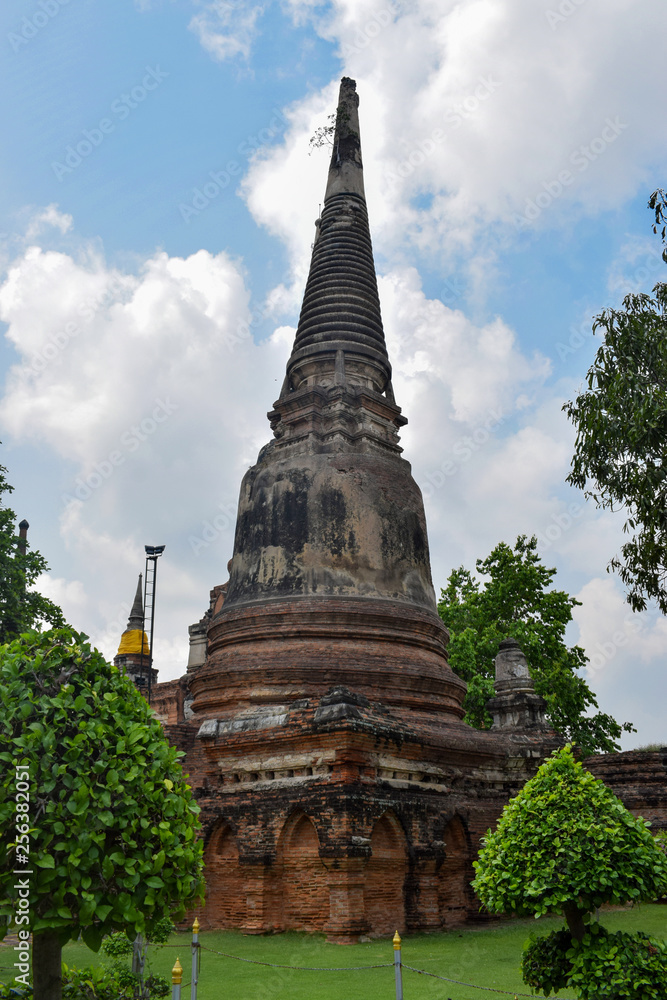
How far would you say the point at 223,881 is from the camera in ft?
41.3

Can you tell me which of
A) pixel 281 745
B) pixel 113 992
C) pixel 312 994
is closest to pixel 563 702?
pixel 281 745

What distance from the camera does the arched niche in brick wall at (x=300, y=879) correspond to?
11.2 metres

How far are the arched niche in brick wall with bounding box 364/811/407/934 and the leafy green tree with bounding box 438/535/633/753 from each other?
14.6 m

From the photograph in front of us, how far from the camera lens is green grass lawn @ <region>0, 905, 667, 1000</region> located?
8234mm

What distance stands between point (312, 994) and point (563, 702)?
20640 millimetres

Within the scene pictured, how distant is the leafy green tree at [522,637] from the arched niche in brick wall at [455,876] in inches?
505

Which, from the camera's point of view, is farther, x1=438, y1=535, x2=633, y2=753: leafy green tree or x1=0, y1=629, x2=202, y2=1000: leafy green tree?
x1=438, y1=535, x2=633, y2=753: leafy green tree

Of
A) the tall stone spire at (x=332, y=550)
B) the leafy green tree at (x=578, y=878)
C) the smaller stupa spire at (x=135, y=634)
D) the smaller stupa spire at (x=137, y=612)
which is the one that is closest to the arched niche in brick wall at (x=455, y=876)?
the tall stone spire at (x=332, y=550)

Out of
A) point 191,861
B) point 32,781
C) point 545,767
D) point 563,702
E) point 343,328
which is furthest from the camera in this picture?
point 563,702

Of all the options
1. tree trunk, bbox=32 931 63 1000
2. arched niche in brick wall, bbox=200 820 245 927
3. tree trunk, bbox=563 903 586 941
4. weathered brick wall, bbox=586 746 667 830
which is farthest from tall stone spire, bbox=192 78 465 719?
tree trunk, bbox=32 931 63 1000

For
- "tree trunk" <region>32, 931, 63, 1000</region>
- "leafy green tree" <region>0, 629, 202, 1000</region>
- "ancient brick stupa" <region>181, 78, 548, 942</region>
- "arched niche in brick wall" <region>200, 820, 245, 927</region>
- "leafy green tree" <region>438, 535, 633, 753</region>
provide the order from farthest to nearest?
"leafy green tree" <region>438, 535, 633, 753</region> < "arched niche in brick wall" <region>200, 820, 245, 927</region> < "ancient brick stupa" <region>181, 78, 548, 942</region> < "tree trunk" <region>32, 931, 63, 1000</region> < "leafy green tree" <region>0, 629, 202, 1000</region>

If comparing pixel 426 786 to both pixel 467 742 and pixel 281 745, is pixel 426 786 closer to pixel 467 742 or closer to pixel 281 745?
pixel 467 742

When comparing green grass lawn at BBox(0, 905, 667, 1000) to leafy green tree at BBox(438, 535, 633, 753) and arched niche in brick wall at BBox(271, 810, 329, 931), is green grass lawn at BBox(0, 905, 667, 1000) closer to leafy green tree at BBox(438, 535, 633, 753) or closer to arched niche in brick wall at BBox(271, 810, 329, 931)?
arched niche in brick wall at BBox(271, 810, 329, 931)

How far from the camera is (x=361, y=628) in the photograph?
1523 cm
